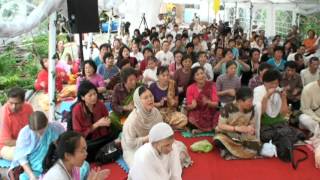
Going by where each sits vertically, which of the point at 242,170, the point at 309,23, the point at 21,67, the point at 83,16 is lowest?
the point at 242,170

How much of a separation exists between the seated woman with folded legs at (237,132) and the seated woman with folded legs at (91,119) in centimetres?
132

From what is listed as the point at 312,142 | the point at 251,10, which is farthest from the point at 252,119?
the point at 251,10

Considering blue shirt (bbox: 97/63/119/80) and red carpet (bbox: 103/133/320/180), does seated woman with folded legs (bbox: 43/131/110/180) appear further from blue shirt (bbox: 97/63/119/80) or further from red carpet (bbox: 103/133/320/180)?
blue shirt (bbox: 97/63/119/80)

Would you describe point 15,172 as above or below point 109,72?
below

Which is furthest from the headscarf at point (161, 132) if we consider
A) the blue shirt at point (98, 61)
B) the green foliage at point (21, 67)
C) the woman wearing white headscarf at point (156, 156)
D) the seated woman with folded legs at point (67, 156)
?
the blue shirt at point (98, 61)

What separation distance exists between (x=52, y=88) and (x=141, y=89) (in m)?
1.34

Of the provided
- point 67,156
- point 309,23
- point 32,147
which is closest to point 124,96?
point 32,147

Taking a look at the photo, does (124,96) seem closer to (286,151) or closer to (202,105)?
(202,105)

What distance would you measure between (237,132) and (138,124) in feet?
3.92

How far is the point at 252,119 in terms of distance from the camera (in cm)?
446

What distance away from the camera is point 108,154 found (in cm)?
431

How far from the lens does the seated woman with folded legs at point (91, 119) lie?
4.05m

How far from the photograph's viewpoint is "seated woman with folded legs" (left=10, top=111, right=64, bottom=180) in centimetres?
355

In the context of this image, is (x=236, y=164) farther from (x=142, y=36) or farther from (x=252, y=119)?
(x=142, y=36)
